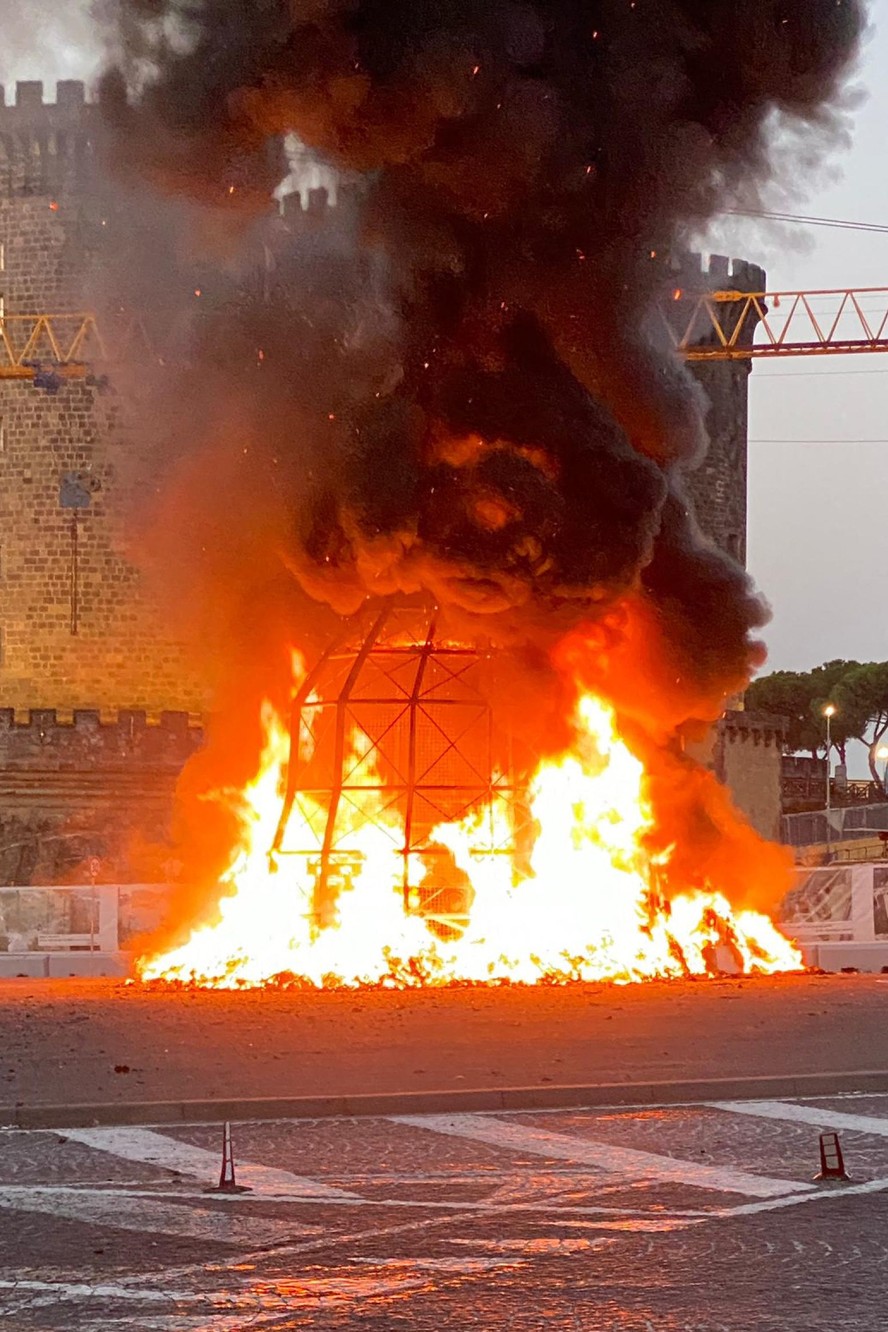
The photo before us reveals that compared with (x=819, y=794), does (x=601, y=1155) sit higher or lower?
lower

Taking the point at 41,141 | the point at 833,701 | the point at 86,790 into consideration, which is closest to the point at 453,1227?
the point at 86,790

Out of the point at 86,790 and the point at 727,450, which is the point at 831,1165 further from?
the point at 727,450

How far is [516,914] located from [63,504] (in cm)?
2985

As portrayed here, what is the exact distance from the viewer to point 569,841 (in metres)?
23.7

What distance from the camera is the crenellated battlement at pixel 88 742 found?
46.8 m

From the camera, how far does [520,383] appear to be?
22438mm

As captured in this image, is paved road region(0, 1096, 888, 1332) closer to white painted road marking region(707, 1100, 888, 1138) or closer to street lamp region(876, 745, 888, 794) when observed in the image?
white painted road marking region(707, 1100, 888, 1138)

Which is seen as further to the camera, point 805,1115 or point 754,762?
point 754,762

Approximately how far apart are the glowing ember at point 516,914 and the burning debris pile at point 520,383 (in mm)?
40

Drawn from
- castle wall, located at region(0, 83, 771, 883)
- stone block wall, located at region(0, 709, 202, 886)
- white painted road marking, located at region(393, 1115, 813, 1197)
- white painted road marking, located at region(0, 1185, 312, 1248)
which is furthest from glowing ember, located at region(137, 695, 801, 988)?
castle wall, located at region(0, 83, 771, 883)

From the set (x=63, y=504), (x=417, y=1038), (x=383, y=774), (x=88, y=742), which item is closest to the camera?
(x=417, y=1038)

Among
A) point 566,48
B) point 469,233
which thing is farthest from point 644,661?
point 566,48

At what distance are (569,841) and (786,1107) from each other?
10.7 meters

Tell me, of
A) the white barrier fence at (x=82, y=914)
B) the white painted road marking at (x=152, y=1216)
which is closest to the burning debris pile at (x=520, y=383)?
the white barrier fence at (x=82, y=914)
